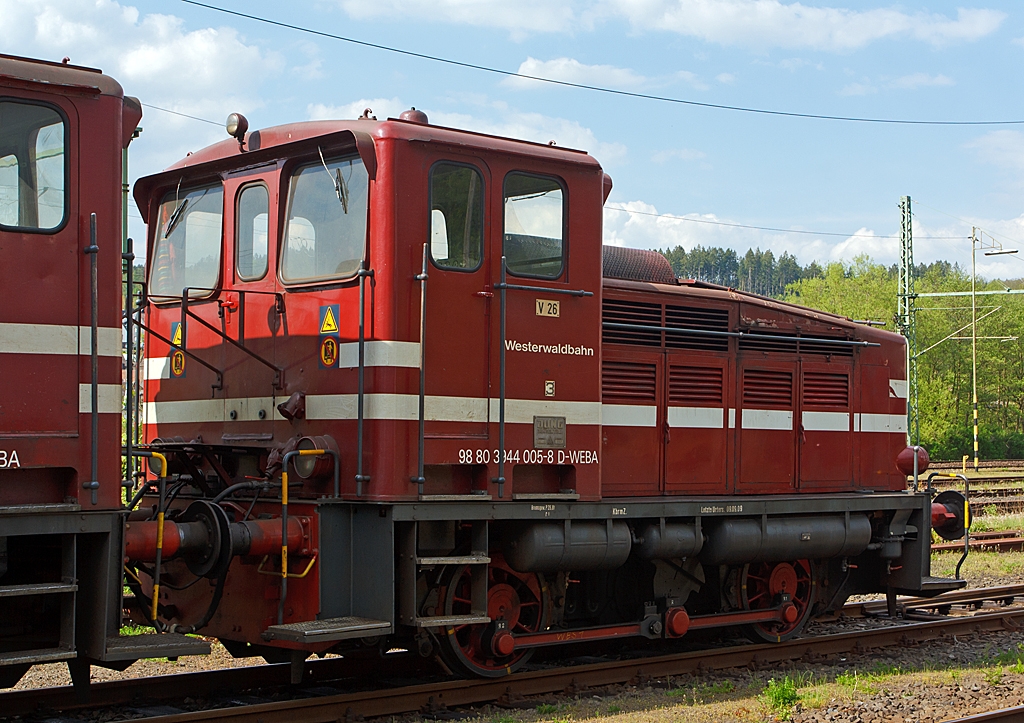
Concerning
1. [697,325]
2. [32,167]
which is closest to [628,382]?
[697,325]

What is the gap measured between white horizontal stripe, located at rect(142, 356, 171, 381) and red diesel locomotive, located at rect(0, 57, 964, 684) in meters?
0.02

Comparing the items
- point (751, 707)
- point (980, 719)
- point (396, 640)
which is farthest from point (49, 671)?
point (980, 719)

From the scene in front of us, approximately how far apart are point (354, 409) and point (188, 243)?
8.10 ft

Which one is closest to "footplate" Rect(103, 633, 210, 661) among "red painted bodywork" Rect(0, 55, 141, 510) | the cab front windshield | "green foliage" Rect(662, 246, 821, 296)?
"red painted bodywork" Rect(0, 55, 141, 510)

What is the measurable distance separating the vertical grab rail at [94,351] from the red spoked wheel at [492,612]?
2.84m

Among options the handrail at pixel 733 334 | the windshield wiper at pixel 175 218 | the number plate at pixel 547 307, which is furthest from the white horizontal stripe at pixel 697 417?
the windshield wiper at pixel 175 218

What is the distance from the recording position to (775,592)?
411 inches

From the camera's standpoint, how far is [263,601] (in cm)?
791

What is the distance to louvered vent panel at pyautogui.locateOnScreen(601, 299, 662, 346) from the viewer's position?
375 inches

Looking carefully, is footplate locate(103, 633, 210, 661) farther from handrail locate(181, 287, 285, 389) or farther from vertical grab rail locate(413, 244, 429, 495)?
handrail locate(181, 287, 285, 389)

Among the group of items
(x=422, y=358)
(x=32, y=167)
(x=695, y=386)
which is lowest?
(x=695, y=386)

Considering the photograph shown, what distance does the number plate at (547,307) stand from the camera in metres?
8.45

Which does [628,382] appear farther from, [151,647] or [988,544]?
→ [988,544]

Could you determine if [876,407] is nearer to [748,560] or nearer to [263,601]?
[748,560]
